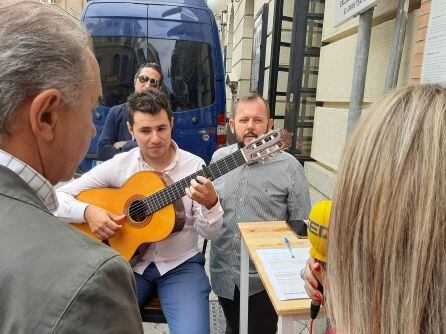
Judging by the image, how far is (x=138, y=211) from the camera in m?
1.95

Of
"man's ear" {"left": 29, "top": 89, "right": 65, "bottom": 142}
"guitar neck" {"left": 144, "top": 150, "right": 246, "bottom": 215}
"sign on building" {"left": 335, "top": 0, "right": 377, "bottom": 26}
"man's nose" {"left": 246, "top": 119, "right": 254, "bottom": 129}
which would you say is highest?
"sign on building" {"left": 335, "top": 0, "right": 377, "bottom": 26}

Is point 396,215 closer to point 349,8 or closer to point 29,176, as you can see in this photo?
point 29,176

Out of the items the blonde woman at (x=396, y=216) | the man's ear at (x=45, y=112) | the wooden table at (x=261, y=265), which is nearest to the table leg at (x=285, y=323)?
the wooden table at (x=261, y=265)

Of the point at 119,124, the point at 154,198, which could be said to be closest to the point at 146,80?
the point at 119,124

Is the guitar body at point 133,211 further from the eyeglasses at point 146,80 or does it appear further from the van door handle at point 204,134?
the van door handle at point 204,134

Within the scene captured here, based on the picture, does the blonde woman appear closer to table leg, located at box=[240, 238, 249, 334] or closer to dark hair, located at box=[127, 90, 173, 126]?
table leg, located at box=[240, 238, 249, 334]

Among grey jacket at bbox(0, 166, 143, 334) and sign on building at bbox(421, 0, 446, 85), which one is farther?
sign on building at bbox(421, 0, 446, 85)

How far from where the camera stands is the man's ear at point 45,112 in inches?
27.9

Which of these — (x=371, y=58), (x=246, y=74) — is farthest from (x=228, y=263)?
(x=246, y=74)

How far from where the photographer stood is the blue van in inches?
153

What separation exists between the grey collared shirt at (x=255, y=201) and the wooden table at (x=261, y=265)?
168mm

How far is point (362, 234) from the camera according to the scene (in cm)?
61

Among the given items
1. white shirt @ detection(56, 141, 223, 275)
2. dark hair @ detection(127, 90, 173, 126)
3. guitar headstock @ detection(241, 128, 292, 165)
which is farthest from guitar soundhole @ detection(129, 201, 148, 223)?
guitar headstock @ detection(241, 128, 292, 165)

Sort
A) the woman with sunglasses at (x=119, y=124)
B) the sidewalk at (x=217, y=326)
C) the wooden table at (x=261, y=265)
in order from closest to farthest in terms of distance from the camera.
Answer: the wooden table at (x=261, y=265) → the sidewalk at (x=217, y=326) → the woman with sunglasses at (x=119, y=124)
